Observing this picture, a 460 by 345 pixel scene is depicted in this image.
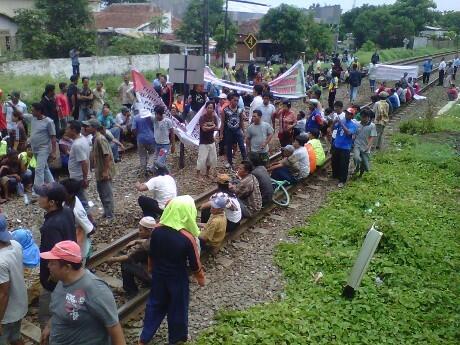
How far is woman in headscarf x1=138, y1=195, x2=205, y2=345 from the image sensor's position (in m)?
4.46

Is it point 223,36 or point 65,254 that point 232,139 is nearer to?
point 65,254

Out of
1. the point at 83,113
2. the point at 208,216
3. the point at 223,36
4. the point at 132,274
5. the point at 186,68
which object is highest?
the point at 223,36

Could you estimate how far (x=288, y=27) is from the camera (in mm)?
38875

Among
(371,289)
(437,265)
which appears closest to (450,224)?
(437,265)

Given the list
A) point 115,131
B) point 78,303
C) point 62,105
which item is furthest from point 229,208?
point 62,105

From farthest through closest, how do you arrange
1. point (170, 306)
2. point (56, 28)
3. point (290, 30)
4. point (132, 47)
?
point (290, 30) → point (132, 47) → point (56, 28) → point (170, 306)

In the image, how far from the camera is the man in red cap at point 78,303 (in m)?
3.23

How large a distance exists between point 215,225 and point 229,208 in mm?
643

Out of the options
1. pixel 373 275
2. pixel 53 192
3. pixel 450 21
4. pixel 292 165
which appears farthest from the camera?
pixel 450 21

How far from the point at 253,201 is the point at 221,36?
103 feet

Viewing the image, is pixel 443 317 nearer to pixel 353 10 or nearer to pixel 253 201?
pixel 253 201

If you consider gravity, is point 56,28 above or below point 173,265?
above

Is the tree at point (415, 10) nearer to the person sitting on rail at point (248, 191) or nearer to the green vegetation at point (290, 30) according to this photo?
the green vegetation at point (290, 30)

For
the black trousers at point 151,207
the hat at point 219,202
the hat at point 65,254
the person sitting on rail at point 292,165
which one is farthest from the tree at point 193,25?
the hat at point 65,254
